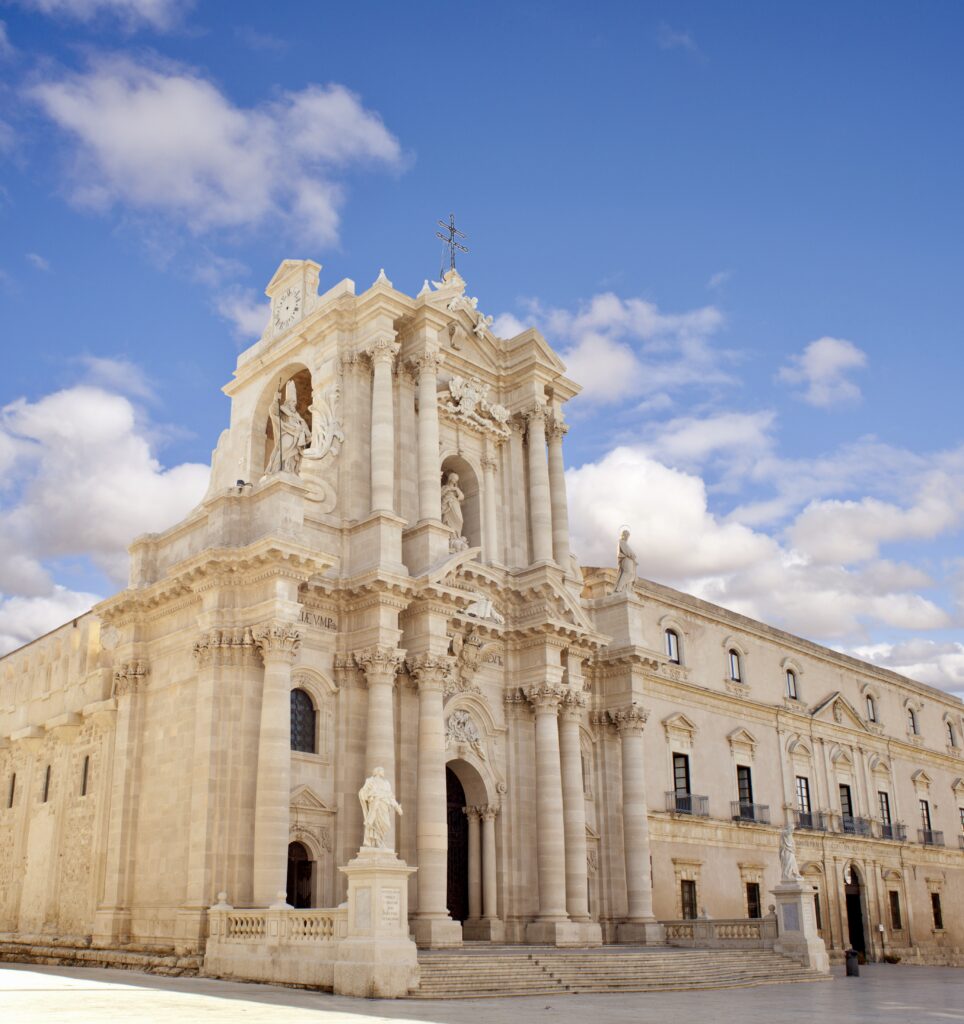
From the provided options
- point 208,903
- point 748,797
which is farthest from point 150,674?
point 748,797

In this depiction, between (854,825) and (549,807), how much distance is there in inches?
786

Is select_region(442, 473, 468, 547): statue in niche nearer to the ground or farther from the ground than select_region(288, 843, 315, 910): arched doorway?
farther from the ground

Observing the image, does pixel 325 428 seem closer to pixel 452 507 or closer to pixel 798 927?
pixel 452 507

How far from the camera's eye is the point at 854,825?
142ft

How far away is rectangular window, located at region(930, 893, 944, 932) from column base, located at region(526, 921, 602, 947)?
26.0 metres

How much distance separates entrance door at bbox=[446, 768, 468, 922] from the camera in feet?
92.4

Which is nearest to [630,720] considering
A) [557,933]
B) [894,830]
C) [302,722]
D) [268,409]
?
[557,933]

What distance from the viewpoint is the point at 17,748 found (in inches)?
1332

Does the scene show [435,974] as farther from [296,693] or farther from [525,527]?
[525,527]

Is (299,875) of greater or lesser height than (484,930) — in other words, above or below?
above

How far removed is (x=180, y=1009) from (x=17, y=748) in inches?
860

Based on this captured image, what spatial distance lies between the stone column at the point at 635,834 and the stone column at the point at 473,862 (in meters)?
4.78

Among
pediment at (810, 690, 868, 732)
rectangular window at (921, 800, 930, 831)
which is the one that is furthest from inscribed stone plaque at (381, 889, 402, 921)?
rectangular window at (921, 800, 930, 831)

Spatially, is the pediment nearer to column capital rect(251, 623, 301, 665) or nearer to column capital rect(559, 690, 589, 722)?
column capital rect(559, 690, 589, 722)
